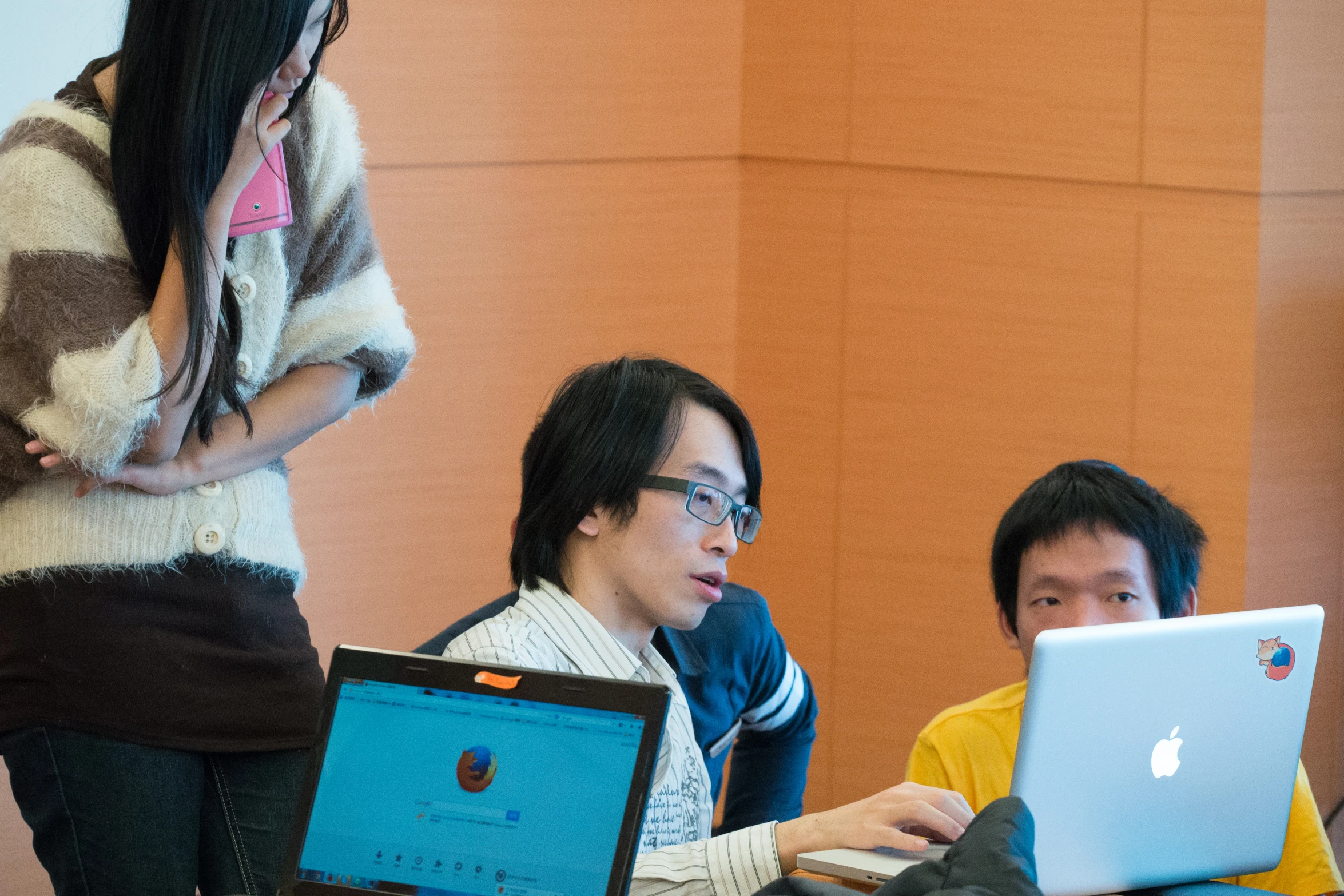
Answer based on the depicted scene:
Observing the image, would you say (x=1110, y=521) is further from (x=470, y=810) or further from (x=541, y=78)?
(x=541, y=78)

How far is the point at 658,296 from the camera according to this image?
3.92 m

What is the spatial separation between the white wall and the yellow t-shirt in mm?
1693

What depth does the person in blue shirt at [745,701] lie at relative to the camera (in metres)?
2.26

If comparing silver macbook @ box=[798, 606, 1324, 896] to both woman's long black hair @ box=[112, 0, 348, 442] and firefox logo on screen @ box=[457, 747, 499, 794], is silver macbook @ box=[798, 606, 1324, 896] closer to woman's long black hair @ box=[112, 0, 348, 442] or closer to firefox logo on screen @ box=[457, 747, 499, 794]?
firefox logo on screen @ box=[457, 747, 499, 794]

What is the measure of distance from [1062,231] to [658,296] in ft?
3.17

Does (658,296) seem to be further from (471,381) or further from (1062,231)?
(1062,231)

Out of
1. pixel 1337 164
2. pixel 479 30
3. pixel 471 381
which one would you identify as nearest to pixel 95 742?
pixel 471 381

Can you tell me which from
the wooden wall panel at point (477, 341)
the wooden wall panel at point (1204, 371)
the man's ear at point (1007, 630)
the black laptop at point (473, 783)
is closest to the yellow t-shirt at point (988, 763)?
the man's ear at point (1007, 630)

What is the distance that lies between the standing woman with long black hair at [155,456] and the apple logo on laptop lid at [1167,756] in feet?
3.15

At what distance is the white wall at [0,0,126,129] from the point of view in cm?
263

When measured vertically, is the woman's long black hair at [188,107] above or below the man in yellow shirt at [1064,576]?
above

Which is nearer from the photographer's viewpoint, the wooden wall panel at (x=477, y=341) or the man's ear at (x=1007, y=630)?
the man's ear at (x=1007, y=630)

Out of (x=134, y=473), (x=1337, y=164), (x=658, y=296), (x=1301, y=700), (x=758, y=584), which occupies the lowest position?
(x=758, y=584)

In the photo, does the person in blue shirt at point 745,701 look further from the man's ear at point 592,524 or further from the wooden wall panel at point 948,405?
the wooden wall panel at point 948,405
